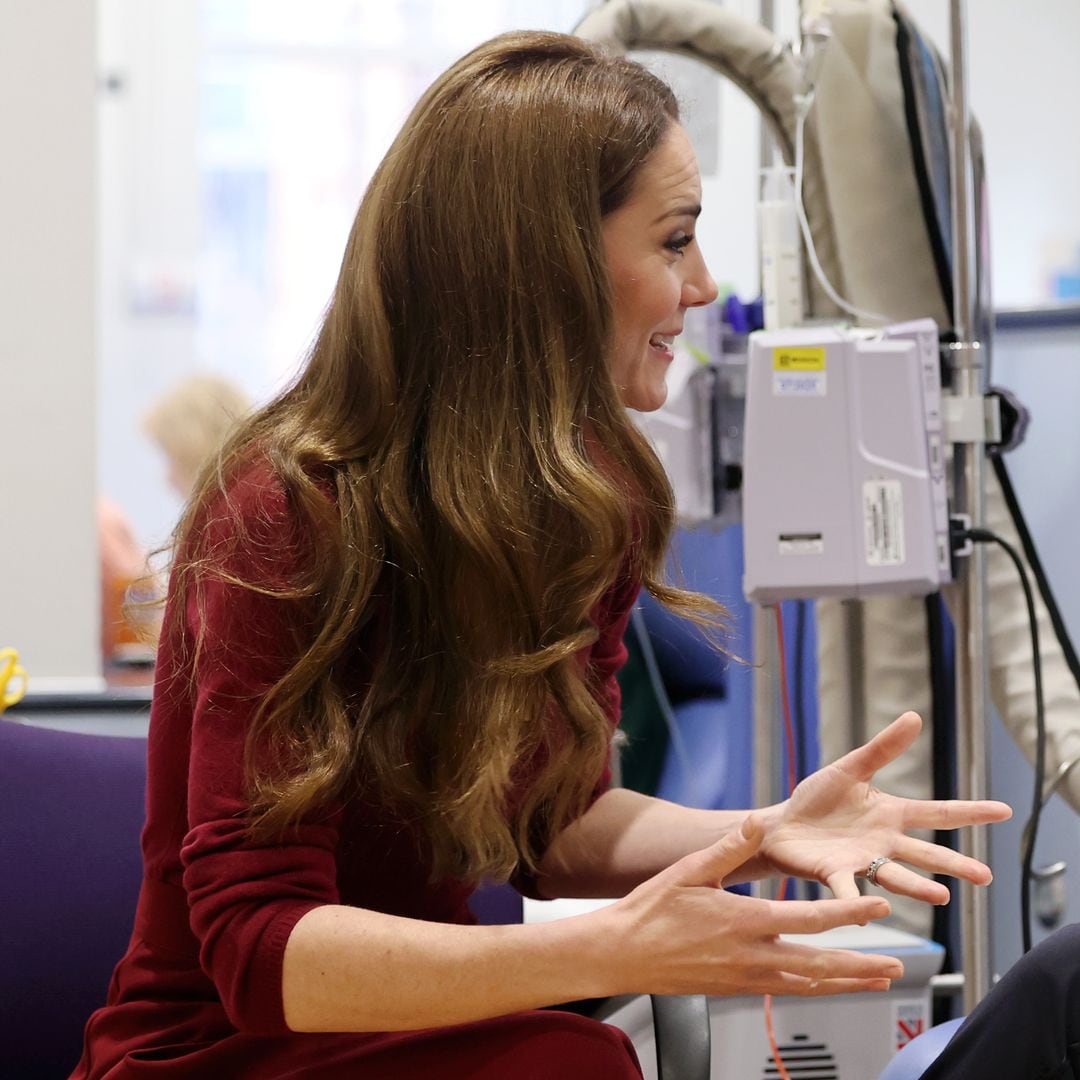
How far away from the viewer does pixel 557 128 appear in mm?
1074

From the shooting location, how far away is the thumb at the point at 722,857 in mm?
885

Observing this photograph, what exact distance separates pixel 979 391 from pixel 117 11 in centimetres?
406

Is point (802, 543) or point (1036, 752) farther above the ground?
point (802, 543)

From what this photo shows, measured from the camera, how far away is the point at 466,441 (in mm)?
1073

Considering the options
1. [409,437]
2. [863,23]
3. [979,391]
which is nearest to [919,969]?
[979,391]

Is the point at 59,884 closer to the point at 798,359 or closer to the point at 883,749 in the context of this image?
the point at 883,749

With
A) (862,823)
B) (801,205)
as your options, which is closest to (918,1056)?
(862,823)

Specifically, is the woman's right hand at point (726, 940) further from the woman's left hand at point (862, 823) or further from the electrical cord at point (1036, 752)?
the electrical cord at point (1036, 752)

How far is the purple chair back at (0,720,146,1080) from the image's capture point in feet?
4.17

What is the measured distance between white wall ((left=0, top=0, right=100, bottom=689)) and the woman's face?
1.45m

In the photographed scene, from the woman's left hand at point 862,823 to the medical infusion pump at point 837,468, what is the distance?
1.78ft

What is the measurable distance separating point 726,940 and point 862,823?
0.25m

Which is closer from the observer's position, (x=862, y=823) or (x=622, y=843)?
(x=862, y=823)

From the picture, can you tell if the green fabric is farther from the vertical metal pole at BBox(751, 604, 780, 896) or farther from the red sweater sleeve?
the red sweater sleeve
